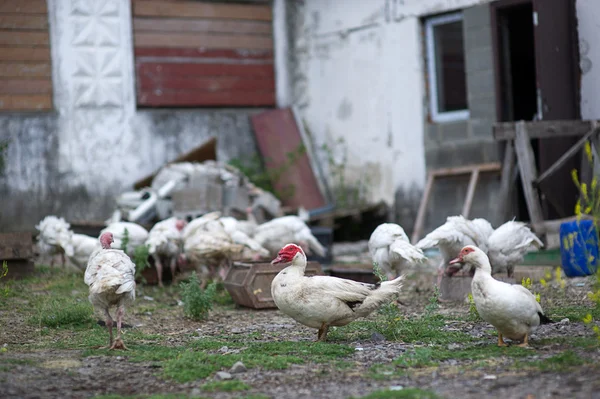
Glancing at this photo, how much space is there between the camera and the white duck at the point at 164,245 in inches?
382

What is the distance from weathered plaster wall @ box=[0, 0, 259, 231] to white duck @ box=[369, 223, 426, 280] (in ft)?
22.0

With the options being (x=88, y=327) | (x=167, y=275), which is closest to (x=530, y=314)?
(x=88, y=327)

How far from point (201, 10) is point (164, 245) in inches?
242

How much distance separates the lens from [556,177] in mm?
11062

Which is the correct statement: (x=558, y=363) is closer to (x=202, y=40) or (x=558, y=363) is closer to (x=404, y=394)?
(x=404, y=394)

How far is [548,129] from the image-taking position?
33.7 ft

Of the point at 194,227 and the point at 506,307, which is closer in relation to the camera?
the point at 506,307

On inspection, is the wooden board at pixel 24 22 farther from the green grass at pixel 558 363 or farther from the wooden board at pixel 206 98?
the green grass at pixel 558 363

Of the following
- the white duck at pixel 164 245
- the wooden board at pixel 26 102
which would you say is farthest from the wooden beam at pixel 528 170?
the wooden board at pixel 26 102

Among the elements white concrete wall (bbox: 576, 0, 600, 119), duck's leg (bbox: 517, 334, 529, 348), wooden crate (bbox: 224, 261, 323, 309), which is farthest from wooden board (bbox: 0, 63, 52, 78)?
duck's leg (bbox: 517, 334, 529, 348)

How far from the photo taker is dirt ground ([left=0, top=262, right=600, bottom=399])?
4.67 m

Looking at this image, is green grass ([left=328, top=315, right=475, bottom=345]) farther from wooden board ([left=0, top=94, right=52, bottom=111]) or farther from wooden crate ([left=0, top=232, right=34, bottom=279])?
wooden board ([left=0, top=94, right=52, bottom=111])

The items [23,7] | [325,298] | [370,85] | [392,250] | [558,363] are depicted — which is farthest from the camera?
[370,85]

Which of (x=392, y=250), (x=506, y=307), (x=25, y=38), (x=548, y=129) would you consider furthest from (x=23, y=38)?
(x=506, y=307)
